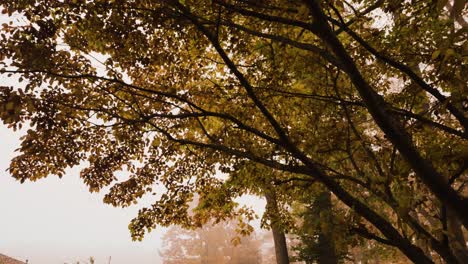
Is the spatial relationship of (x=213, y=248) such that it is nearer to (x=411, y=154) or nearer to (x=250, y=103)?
(x=250, y=103)

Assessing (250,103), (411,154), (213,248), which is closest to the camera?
(411,154)

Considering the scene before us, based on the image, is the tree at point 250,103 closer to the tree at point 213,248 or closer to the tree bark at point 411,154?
the tree bark at point 411,154

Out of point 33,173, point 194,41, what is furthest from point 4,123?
point 194,41

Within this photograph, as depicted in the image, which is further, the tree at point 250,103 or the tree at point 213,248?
the tree at point 213,248

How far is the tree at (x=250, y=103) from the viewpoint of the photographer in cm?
326

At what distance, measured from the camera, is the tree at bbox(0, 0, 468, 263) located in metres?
3.26

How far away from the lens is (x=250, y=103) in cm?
586

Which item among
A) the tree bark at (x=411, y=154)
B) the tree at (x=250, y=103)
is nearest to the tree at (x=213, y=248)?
the tree at (x=250, y=103)

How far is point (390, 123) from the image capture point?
266cm

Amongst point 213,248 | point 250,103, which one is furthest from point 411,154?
point 213,248

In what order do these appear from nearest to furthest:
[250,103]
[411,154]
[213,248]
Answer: [411,154]
[250,103]
[213,248]

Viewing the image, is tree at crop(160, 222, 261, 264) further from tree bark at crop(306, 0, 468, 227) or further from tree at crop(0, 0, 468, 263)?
tree bark at crop(306, 0, 468, 227)

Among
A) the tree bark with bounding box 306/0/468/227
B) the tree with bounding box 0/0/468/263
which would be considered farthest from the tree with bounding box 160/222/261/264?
the tree bark with bounding box 306/0/468/227

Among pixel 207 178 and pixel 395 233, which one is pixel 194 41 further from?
pixel 395 233
